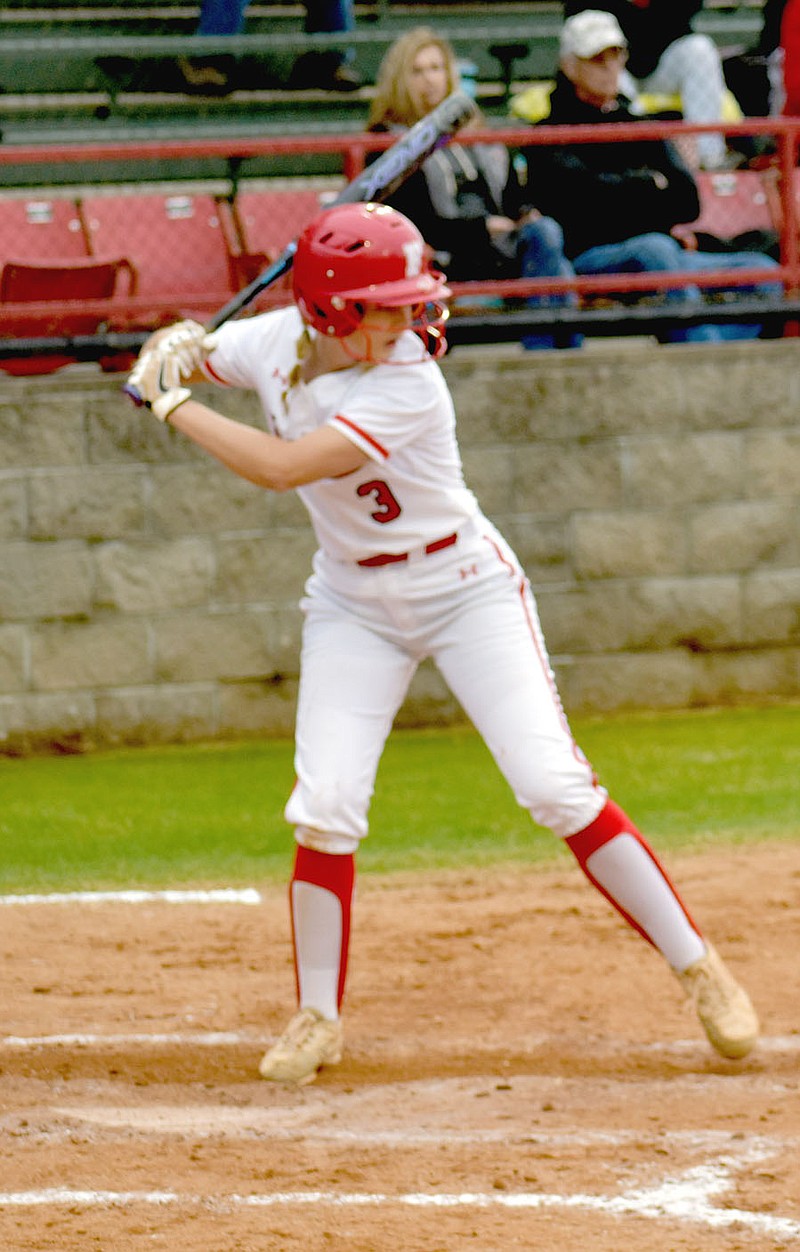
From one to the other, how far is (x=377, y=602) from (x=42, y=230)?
192 inches

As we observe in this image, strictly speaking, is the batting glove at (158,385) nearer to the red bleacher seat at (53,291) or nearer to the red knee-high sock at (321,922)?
the red knee-high sock at (321,922)

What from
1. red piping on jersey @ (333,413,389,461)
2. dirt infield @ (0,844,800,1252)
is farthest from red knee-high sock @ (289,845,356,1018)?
red piping on jersey @ (333,413,389,461)

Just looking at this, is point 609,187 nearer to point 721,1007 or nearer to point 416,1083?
point 721,1007

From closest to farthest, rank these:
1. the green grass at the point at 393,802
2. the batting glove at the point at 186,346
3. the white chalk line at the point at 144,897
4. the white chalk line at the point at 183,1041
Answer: the batting glove at the point at 186,346, the white chalk line at the point at 183,1041, the white chalk line at the point at 144,897, the green grass at the point at 393,802

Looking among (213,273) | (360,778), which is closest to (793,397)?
(213,273)

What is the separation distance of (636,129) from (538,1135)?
5.26 metres

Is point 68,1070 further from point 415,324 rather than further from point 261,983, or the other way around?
point 415,324

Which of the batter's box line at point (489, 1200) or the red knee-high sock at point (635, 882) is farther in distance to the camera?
the red knee-high sock at point (635, 882)

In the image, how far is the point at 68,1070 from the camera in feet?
14.4

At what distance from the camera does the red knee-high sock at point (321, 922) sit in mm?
4320

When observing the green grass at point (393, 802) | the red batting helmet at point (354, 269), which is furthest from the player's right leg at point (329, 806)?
the green grass at point (393, 802)

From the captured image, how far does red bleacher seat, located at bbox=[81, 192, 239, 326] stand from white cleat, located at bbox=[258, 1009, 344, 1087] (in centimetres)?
501

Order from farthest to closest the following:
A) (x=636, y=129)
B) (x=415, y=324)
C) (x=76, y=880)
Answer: (x=636, y=129), (x=76, y=880), (x=415, y=324)

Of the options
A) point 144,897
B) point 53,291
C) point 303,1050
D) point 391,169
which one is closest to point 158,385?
point 391,169
